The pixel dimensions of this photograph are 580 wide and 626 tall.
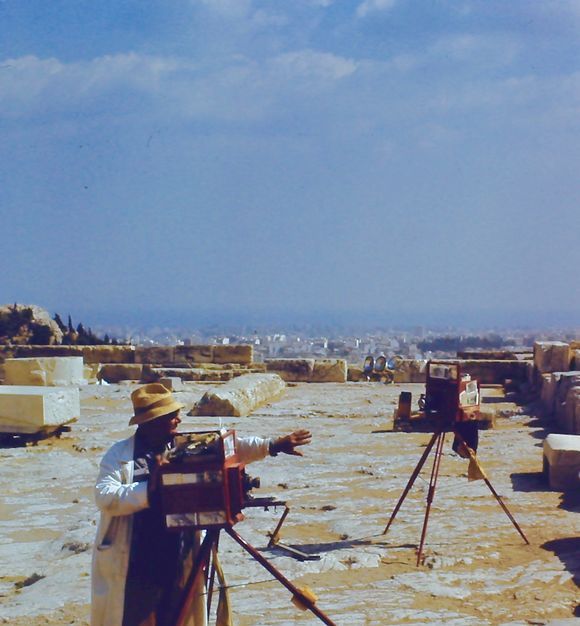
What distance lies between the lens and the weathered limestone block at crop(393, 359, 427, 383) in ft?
69.4

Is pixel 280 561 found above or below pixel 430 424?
below

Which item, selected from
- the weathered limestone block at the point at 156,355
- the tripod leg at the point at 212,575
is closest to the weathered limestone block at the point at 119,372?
the weathered limestone block at the point at 156,355

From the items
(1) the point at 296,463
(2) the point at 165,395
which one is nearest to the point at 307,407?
(1) the point at 296,463

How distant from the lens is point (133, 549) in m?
4.09

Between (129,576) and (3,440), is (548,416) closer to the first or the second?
(3,440)

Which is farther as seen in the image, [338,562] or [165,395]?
[338,562]

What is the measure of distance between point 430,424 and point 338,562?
52.4 inches

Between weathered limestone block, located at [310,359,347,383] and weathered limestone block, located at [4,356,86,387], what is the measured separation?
18.6 feet

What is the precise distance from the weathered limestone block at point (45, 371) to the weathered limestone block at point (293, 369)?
4.92 m

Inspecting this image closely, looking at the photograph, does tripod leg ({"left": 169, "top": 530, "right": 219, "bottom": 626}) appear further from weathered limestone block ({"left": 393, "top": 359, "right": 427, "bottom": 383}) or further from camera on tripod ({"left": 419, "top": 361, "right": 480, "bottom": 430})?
weathered limestone block ({"left": 393, "top": 359, "right": 427, "bottom": 383})

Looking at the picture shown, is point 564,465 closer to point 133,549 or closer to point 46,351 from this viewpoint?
point 133,549

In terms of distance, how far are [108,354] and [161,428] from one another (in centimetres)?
1991

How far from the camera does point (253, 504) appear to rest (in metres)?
3.96

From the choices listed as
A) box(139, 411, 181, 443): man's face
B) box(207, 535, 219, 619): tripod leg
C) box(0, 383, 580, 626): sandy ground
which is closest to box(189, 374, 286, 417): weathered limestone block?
box(0, 383, 580, 626): sandy ground
